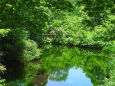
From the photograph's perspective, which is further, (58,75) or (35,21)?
(58,75)

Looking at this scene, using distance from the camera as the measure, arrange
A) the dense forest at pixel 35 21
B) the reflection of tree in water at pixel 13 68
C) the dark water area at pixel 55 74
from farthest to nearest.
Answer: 1. the reflection of tree in water at pixel 13 68
2. the dark water area at pixel 55 74
3. the dense forest at pixel 35 21

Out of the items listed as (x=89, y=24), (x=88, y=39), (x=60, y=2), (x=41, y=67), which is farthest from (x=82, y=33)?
(x=89, y=24)

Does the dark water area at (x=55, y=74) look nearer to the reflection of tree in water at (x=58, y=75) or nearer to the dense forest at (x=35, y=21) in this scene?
the reflection of tree in water at (x=58, y=75)

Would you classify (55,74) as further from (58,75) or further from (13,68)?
(13,68)

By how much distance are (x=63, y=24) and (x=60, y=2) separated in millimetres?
17928

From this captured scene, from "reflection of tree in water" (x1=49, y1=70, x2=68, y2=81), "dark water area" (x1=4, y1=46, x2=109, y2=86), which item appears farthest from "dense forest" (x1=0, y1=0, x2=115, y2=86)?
"reflection of tree in water" (x1=49, y1=70, x2=68, y2=81)

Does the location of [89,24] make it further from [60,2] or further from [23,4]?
[23,4]

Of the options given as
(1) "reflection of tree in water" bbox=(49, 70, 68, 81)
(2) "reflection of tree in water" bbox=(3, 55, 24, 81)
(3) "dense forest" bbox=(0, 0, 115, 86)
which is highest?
(3) "dense forest" bbox=(0, 0, 115, 86)

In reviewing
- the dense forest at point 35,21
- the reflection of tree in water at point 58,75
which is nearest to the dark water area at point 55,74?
the reflection of tree in water at point 58,75

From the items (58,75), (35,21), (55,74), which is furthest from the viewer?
(55,74)

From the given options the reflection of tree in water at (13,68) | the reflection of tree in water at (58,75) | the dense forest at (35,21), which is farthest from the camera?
the reflection of tree in water at (58,75)

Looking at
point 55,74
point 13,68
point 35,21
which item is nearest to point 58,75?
point 55,74

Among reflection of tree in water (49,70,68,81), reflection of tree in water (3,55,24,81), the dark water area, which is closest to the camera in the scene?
the dark water area

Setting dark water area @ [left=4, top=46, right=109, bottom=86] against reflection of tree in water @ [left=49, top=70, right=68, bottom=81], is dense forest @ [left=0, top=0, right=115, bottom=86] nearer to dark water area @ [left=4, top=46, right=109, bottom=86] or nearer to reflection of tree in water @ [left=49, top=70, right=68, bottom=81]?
dark water area @ [left=4, top=46, right=109, bottom=86]
